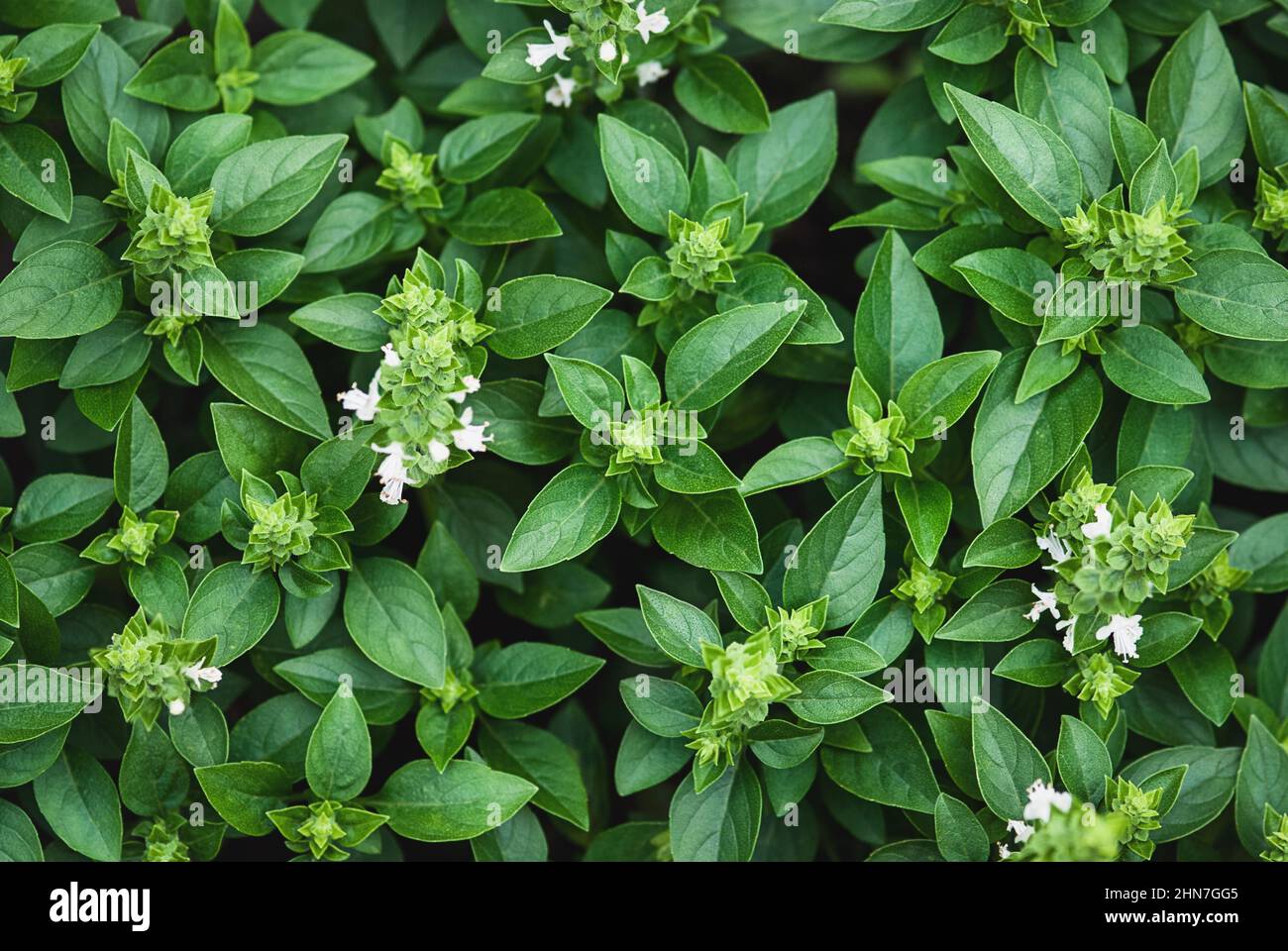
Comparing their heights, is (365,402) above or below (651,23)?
below

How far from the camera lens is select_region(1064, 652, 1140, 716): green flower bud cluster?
2.79m

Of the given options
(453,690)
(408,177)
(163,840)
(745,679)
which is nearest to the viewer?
(745,679)

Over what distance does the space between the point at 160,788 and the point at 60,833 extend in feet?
0.83

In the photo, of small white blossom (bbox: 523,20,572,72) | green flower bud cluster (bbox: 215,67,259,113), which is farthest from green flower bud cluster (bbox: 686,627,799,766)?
green flower bud cluster (bbox: 215,67,259,113)

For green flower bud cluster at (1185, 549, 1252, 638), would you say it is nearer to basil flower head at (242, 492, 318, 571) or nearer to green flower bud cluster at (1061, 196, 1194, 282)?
green flower bud cluster at (1061, 196, 1194, 282)

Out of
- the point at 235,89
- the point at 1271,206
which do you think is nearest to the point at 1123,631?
the point at 1271,206

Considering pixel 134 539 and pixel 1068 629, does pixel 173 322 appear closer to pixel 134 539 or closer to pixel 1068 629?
Result: pixel 134 539

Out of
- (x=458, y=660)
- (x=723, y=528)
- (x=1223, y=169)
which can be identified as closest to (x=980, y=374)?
(x=723, y=528)

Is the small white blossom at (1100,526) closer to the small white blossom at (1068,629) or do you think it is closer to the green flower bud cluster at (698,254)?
the small white blossom at (1068,629)

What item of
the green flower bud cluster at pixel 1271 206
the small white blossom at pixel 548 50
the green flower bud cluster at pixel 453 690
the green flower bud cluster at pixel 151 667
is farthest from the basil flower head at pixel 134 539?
the green flower bud cluster at pixel 1271 206

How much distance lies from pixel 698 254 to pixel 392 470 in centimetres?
97

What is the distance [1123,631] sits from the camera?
268 centimetres

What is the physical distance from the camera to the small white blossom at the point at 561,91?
316cm

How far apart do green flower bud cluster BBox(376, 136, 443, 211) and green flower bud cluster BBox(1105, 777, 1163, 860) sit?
2413 millimetres
